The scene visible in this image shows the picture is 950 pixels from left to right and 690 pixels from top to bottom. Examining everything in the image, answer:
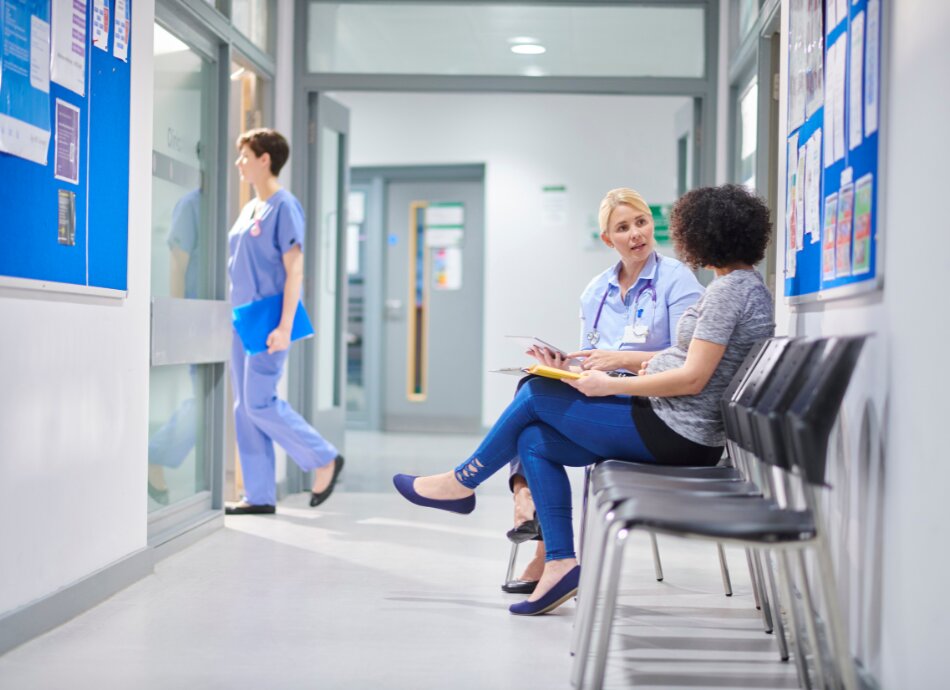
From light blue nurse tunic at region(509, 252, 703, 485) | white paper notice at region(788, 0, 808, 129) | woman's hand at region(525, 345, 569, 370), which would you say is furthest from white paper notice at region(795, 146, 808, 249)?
woman's hand at region(525, 345, 569, 370)

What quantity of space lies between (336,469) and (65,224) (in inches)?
87.0

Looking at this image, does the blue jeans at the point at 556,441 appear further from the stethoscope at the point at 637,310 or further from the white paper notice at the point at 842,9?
the white paper notice at the point at 842,9

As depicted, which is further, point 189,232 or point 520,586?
point 189,232

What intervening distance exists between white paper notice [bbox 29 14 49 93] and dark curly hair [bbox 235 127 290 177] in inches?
72.6

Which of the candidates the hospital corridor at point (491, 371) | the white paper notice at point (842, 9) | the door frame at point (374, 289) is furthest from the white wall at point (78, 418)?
the door frame at point (374, 289)

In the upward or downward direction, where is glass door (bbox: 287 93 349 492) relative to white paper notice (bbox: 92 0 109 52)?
downward

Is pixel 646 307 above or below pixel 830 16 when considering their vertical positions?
below

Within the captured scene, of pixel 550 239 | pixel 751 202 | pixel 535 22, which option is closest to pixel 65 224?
pixel 751 202

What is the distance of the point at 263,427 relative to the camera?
4609mm

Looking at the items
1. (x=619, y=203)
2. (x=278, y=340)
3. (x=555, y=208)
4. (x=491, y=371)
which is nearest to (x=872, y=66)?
(x=619, y=203)

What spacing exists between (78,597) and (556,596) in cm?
128

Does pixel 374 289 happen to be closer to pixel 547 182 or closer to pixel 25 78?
pixel 547 182

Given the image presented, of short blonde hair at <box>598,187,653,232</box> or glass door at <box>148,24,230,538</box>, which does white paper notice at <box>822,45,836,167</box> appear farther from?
glass door at <box>148,24,230,538</box>

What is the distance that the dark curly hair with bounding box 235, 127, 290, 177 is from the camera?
180 inches
